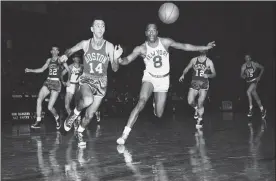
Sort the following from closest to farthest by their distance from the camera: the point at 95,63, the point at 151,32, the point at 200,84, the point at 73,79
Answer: the point at 95,63
the point at 151,32
the point at 200,84
the point at 73,79

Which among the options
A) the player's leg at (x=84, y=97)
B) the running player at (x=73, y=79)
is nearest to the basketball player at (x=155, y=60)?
the player's leg at (x=84, y=97)

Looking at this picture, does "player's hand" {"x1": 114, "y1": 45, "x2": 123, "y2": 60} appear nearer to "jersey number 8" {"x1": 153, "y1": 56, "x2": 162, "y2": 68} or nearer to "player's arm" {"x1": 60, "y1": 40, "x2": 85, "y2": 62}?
"player's arm" {"x1": 60, "y1": 40, "x2": 85, "y2": 62}

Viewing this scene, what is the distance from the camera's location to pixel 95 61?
290 inches

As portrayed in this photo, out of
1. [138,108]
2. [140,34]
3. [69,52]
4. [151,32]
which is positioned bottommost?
[138,108]

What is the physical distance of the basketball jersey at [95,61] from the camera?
7.36 meters

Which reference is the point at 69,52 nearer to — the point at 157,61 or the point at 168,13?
the point at 157,61

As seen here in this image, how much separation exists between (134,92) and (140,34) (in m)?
3.75

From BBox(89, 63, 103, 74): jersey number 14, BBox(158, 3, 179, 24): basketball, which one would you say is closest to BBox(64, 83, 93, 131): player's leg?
BBox(89, 63, 103, 74): jersey number 14

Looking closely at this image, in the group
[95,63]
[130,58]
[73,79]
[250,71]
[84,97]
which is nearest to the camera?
[84,97]

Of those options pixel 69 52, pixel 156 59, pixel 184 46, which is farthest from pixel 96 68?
pixel 184 46

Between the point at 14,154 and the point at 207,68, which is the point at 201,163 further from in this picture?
the point at 207,68

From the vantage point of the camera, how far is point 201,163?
5.48m

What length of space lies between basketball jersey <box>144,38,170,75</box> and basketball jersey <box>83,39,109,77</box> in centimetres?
81

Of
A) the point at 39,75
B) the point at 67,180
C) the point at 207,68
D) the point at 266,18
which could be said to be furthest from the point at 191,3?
the point at 67,180
